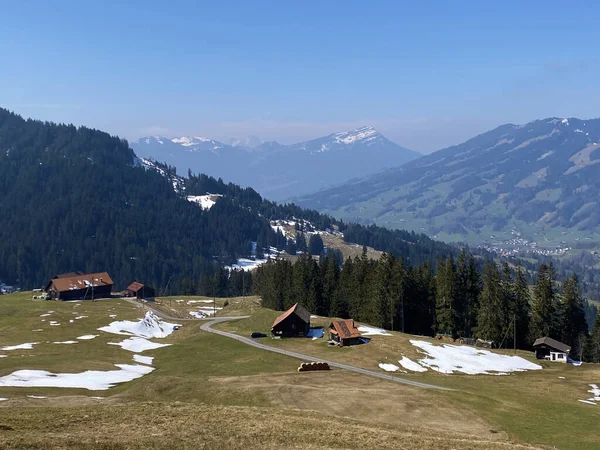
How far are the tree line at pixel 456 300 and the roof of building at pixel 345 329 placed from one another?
24526 millimetres

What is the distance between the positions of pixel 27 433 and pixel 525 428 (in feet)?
145

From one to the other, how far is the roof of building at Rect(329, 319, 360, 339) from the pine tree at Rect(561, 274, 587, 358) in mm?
50160

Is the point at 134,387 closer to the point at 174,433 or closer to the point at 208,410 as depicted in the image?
the point at 208,410

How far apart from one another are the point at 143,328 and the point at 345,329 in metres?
51.9

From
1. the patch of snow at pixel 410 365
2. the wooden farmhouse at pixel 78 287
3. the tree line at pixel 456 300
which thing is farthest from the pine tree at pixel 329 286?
the wooden farmhouse at pixel 78 287

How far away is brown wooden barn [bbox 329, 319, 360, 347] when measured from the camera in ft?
322

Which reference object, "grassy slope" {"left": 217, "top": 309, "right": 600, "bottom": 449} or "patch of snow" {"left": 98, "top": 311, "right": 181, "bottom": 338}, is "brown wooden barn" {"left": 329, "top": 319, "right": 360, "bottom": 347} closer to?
"grassy slope" {"left": 217, "top": 309, "right": 600, "bottom": 449}

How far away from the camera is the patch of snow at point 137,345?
9875 cm

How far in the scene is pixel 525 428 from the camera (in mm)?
49938

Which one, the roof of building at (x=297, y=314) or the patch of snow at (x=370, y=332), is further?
the roof of building at (x=297, y=314)

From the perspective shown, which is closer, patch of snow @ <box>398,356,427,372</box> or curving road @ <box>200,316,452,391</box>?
curving road @ <box>200,316,452,391</box>

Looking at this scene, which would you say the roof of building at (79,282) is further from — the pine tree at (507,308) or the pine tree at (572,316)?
the pine tree at (572,316)

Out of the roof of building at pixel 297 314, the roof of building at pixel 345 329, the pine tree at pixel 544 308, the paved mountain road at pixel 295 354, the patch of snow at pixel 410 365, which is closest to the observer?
the paved mountain road at pixel 295 354

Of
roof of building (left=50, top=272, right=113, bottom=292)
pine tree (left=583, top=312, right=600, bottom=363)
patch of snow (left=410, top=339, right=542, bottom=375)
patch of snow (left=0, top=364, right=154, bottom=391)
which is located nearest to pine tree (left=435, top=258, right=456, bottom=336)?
patch of snow (left=410, top=339, right=542, bottom=375)
